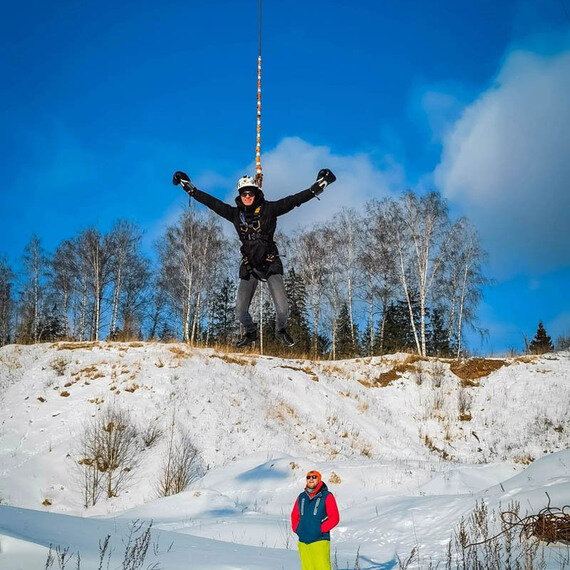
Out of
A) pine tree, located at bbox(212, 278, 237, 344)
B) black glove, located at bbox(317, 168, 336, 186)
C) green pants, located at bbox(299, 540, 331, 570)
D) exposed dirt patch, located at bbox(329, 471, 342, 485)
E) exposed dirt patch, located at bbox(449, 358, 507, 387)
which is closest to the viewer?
green pants, located at bbox(299, 540, 331, 570)

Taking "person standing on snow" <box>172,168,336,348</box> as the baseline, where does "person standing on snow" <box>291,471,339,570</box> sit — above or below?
below

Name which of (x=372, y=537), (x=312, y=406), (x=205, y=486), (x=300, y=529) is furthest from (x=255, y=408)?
(x=300, y=529)

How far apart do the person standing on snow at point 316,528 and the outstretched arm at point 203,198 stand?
10.4 ft

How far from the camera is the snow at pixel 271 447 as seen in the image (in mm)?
6684

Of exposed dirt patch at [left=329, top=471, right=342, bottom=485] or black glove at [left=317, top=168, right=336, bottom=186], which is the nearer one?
black glove at [left=317, top=168, right=336, bottom=186]

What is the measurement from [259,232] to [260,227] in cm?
6

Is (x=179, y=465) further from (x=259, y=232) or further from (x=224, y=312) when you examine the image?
(x=224, y=312)

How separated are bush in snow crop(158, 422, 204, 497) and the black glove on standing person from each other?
336 inches

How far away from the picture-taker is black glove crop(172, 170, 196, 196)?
20.2ft

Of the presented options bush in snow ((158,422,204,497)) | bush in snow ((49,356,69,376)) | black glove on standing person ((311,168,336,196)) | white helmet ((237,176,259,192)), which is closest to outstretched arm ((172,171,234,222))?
white helmet ((237,176,259,192))

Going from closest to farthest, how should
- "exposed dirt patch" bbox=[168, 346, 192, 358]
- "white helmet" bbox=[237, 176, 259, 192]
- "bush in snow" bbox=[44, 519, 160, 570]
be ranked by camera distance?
"bush in snow" bbox=[44, 519, 160, 570]
"white helmet" bbox=[237, 176, 259, 192]
"exposed dirt patch" bbox=[168, 346, 192, 358]

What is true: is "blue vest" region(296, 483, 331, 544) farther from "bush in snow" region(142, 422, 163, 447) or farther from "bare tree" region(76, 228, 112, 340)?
"bare tree" region(76, 228, 112, 340)

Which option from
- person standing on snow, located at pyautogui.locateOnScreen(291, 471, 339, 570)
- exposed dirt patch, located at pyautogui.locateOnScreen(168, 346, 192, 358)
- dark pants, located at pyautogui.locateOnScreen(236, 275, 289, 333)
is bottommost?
person standing on snow, located at pyautogui.locateOnScreen(291, 471, 339, 570)

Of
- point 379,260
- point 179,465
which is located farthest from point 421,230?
point 179,465
